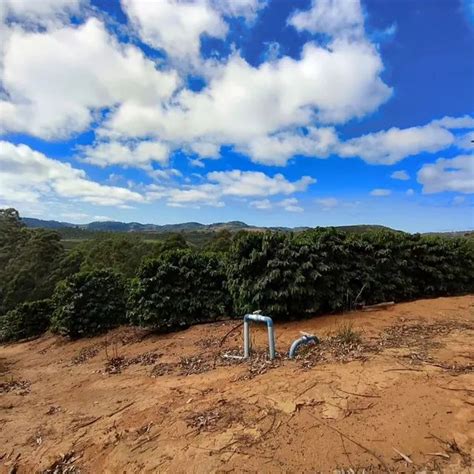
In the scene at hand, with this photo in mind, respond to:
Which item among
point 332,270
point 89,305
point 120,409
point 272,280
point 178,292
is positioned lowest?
point 120,409

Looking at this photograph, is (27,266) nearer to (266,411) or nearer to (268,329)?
(268,329)

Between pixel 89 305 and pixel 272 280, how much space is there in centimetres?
632

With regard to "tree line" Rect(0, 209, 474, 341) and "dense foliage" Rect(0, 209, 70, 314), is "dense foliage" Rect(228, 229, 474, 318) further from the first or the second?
"dense foliage" Rect(0, 209, 70, 314)

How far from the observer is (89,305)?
35.4ft

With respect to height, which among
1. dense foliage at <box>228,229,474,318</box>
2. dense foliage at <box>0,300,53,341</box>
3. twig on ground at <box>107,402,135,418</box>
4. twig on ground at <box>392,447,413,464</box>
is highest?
dense foliage at <box>228,229,474,318</box>

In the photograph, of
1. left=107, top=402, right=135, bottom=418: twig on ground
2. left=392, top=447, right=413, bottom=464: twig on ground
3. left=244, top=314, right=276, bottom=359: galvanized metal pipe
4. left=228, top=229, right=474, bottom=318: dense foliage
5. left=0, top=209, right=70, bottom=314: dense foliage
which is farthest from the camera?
left=0, top=209, right=70, bottom=314: dense foliage

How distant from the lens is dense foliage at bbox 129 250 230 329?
8.59m

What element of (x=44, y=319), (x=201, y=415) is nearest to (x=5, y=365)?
(x=44, y=319)

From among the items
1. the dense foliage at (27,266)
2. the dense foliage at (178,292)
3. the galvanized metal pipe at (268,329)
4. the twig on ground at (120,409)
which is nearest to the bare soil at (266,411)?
the twig on ground at (120,409)

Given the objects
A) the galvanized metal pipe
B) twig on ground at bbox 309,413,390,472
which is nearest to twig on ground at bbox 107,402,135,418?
the galvanized metal pipe

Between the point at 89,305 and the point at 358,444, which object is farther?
the point at 89,305

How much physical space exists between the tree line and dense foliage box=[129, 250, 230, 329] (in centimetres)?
2

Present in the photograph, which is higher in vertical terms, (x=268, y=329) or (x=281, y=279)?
(x=281, y=279)

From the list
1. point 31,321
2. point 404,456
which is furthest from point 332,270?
point 31,321
